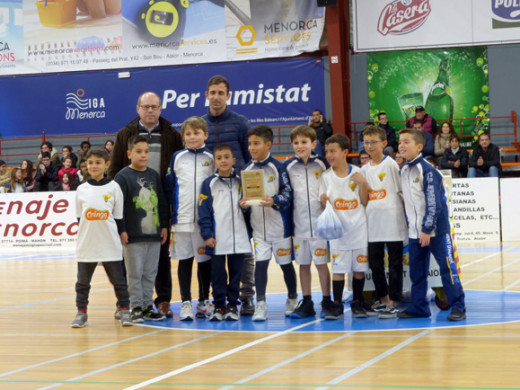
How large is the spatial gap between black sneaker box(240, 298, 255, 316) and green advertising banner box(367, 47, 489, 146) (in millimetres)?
14313

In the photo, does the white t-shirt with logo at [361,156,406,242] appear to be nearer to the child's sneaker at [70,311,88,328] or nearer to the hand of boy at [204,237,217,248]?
the hand of boy at [204,237,217,248]

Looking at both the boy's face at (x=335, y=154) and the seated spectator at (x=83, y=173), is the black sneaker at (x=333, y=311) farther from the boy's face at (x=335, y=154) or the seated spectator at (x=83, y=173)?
the seated spectator at (x=83, y=173)

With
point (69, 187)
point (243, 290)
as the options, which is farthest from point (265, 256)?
point (69, 187)

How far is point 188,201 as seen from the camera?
24.0 ft

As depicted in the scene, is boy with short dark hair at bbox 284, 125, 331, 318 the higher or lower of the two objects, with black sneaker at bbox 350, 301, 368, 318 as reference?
higher

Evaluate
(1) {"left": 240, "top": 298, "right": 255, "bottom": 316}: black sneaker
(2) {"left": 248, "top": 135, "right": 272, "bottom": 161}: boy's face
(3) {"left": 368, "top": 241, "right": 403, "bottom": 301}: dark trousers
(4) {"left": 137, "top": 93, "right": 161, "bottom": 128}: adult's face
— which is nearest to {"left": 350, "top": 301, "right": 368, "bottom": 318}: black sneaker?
(3) {"left": 368, "top": 241, "right": 403, "bottom": 301}: dark trousers

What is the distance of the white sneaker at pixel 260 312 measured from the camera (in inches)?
281

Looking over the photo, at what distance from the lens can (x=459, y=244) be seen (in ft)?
51.3

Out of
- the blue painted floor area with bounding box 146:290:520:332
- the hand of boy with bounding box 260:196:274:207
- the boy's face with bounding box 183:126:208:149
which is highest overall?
the boy's face with bounding box 183:126:208:149

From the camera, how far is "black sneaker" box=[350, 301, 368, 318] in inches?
283

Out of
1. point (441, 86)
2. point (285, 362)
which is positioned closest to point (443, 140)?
point (441, 86)

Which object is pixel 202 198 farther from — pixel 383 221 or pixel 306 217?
pixel 383 221

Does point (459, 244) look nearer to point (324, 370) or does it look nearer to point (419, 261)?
point (419, 261)

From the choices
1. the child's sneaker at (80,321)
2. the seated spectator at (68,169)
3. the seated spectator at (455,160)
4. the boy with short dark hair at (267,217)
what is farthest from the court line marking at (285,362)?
the seated spectator at (68,169)
